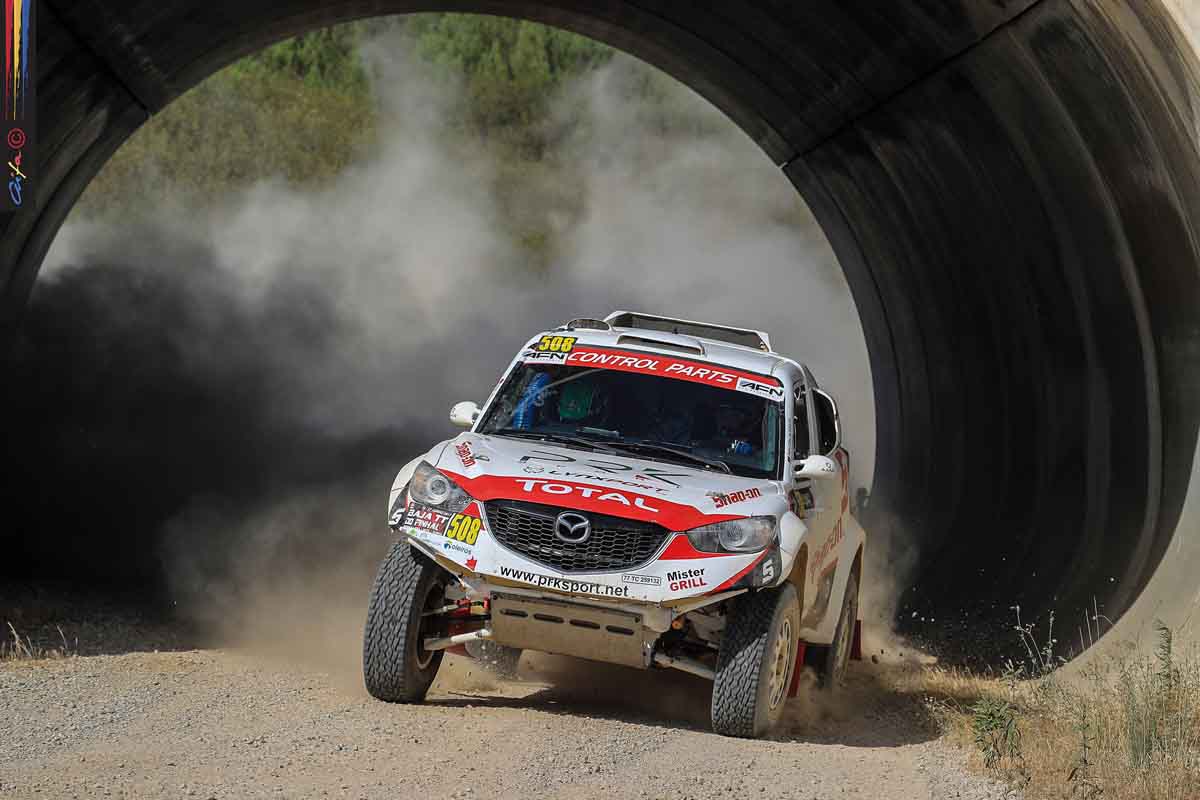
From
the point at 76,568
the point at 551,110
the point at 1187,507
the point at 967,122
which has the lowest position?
the point at 76,568

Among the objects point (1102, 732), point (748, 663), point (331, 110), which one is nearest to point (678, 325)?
point (748, 663)

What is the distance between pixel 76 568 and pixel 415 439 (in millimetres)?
8503

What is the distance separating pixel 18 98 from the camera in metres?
11.0

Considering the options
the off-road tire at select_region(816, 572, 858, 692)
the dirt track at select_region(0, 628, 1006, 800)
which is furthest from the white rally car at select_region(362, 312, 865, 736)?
the off-road tire at select_region(816, 572, 858, 692)

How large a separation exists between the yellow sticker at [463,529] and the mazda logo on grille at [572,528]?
1.35 ft

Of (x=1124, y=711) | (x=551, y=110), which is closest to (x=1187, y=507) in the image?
(x=1124, y=711)

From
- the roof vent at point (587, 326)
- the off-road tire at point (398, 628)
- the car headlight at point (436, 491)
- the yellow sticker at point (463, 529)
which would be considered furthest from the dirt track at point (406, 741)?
the roof vent at point (587, 326)

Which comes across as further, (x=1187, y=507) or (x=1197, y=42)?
(x=1187, y=507)

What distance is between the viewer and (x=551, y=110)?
57.8 meters

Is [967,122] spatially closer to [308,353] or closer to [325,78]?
[308,353]

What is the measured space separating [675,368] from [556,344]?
77 cm

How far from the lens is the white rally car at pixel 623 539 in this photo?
8125mm

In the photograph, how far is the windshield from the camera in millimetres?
9227

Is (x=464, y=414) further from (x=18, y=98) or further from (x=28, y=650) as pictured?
(x=18, y=98)
